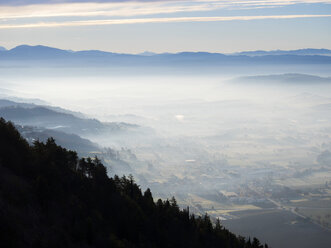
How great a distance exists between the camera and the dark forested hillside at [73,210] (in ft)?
125

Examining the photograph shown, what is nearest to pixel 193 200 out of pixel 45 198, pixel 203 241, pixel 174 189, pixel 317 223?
pixel 174 189

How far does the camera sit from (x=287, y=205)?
163750 mm

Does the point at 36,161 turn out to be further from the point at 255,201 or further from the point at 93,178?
the point at 255,201

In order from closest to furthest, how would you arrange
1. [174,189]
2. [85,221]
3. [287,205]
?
[85,221] → [287,205] → [174,189]

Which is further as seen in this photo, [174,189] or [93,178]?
[174,189]

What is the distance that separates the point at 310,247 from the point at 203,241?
227ft

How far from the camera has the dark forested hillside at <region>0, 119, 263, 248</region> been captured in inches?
1496

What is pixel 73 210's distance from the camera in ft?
143

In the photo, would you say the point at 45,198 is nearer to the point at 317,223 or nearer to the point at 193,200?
the point at 317,223

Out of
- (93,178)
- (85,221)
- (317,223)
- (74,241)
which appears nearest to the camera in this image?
(74,241)

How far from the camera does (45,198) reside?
143 feet

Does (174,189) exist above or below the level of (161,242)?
above

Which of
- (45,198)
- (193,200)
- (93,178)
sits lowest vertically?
(45,198)

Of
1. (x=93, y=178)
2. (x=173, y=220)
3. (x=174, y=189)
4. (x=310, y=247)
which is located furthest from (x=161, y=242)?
(x=174, y=189)
